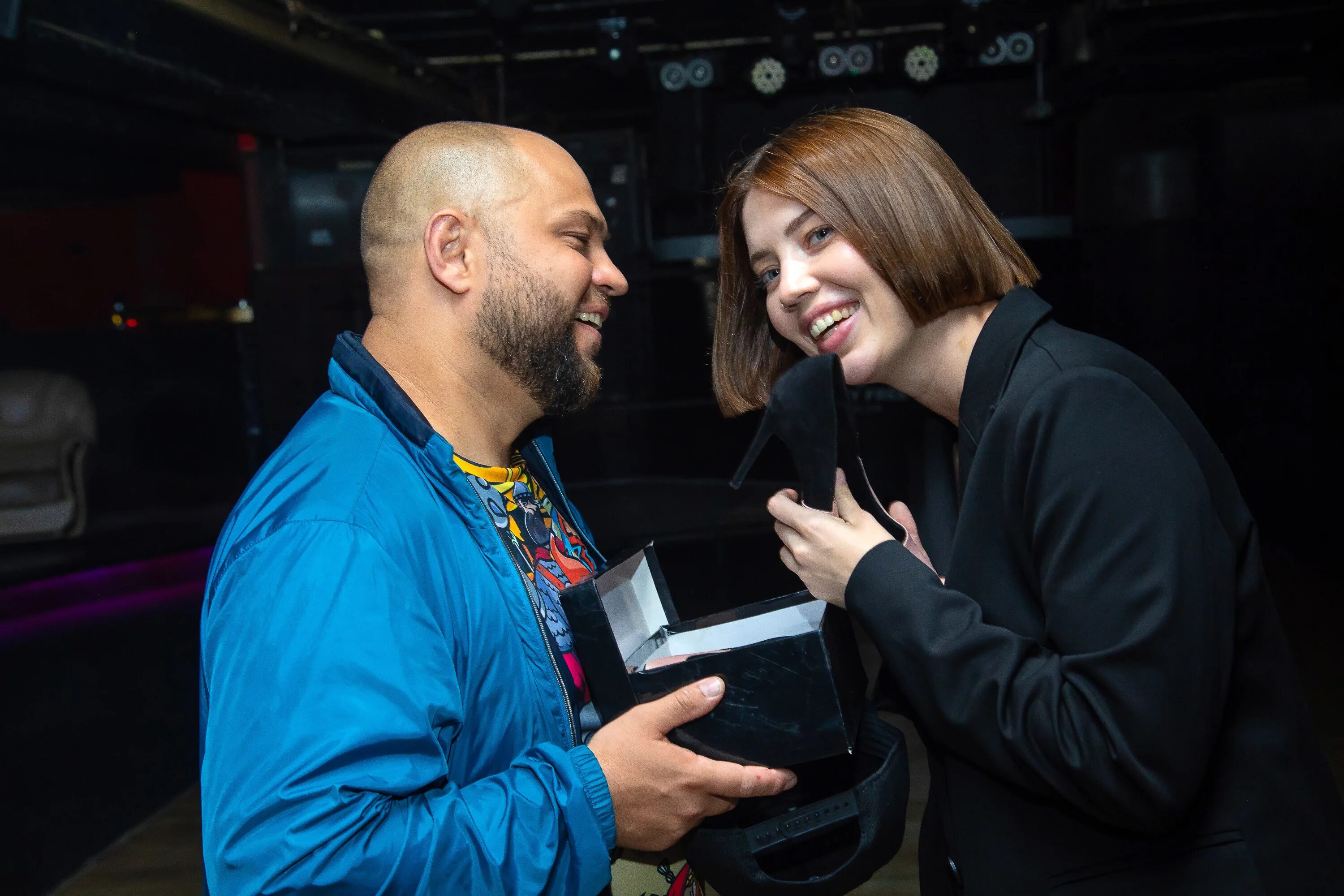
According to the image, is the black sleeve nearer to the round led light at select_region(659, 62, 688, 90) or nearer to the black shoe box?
the black shoe box

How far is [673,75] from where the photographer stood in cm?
594

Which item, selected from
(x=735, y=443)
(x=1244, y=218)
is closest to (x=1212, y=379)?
(x=1244, y=218)

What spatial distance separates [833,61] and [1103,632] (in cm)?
540

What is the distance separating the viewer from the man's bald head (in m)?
1.36

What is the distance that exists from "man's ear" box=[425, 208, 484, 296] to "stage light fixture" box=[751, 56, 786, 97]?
4.83 metres

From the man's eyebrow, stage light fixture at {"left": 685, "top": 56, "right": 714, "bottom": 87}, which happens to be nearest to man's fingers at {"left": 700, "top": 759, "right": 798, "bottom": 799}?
the man's eyebrow

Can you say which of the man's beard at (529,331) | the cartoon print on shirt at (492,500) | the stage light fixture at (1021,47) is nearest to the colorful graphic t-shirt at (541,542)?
the cartoon print on shirt at (492,500)

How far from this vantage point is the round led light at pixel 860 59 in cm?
570

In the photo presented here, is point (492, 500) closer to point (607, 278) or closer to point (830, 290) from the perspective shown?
point (607, 278)

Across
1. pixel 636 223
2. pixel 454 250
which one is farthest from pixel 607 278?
pixel 636 223

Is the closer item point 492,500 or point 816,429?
point 816,429

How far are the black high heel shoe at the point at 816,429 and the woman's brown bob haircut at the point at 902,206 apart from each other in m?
0.23

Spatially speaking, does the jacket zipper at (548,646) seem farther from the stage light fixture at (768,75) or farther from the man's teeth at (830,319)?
the stage light fixture at (768,75)

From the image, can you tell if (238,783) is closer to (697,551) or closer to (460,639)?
(460,639)
